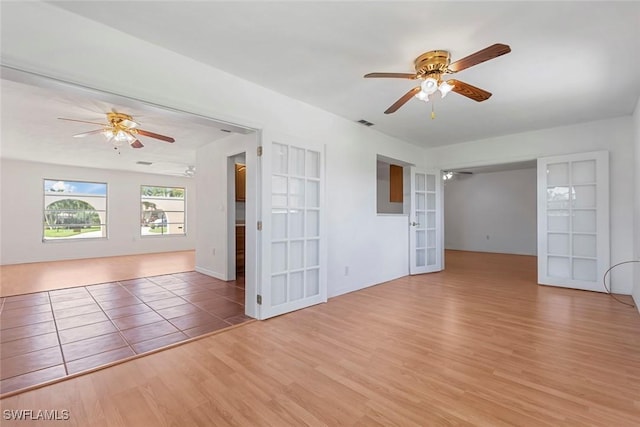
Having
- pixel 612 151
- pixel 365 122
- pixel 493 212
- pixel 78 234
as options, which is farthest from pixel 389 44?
pixel 78 234

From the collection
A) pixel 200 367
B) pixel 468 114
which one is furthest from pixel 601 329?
pixel 200 367

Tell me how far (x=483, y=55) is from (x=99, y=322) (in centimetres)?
425

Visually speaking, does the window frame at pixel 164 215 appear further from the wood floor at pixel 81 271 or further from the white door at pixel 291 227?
the white door at pixel 291 227

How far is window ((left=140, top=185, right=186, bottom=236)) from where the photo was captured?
8.52 meters

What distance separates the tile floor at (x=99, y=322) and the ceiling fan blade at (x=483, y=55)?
3.09 metres

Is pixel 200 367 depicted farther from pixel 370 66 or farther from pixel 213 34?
pixel 370 66

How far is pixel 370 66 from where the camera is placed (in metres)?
2.64

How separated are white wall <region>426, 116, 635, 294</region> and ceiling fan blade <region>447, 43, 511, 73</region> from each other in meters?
3.52

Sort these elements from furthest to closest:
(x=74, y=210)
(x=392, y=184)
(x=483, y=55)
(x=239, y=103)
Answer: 1. (x=74, y=210)
2. (x=392, y=184)
3. (x=239, y=103)
4. (x=483, y=55)

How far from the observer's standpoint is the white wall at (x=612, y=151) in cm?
399

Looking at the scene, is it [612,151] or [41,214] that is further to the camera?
[41,214]

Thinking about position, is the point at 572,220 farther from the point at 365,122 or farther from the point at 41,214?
the point at 41,214

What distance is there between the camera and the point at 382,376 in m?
1.97

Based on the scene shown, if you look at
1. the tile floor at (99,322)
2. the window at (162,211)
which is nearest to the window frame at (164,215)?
the window at (162,211)
